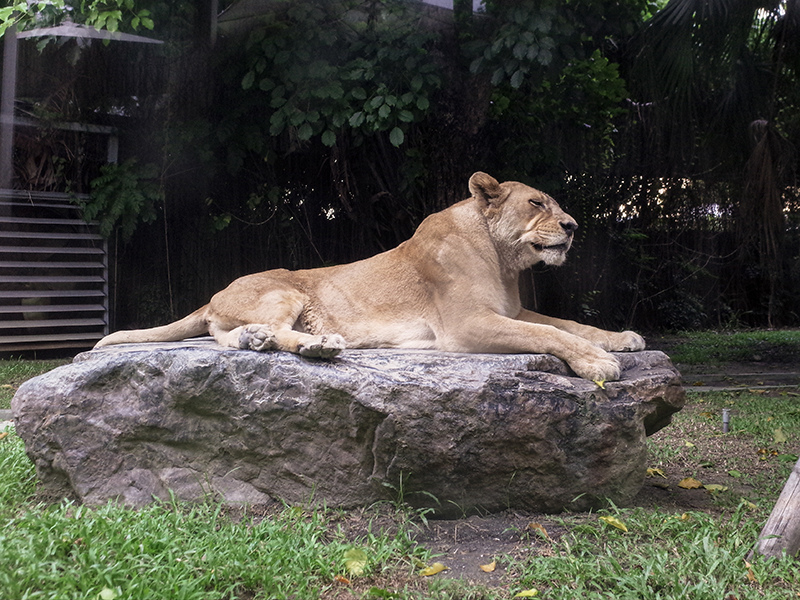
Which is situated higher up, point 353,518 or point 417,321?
point 417,321

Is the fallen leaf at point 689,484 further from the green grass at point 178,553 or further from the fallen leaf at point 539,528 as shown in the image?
the green grass at point 178,553

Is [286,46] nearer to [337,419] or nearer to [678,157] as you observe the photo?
[337,419]

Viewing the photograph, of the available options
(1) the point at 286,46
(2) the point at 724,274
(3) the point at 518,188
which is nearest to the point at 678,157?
(2) the point at 724,274

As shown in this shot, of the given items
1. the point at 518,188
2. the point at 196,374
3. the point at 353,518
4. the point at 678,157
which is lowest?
the point at 353,518

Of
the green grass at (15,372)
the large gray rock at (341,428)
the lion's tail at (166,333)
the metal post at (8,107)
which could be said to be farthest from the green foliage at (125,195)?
the large gray rock at (341,428)

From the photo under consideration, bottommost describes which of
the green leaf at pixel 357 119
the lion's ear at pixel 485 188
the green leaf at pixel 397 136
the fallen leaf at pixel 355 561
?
the fallen leaf at pixel 355 561

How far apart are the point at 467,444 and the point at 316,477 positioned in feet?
2.67

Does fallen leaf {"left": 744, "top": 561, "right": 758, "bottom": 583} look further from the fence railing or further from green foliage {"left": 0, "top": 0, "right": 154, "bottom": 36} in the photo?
the fence railing

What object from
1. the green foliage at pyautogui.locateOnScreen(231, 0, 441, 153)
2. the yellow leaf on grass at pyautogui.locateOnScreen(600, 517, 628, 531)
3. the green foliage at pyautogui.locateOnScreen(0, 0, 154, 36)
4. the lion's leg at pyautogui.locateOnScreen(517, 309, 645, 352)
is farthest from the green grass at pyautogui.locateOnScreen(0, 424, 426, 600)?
the green foliage at pyautogui.locateOnScreen(0, 0, 154, 36)

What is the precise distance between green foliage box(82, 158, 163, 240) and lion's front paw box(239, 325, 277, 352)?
5.06 metres

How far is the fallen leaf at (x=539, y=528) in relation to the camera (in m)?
3.35

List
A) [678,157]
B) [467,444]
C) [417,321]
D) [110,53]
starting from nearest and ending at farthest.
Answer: [467,444], [417,321], [110,53], [678,157]

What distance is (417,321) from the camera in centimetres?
435

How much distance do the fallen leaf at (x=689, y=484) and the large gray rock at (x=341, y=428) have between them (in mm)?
606
